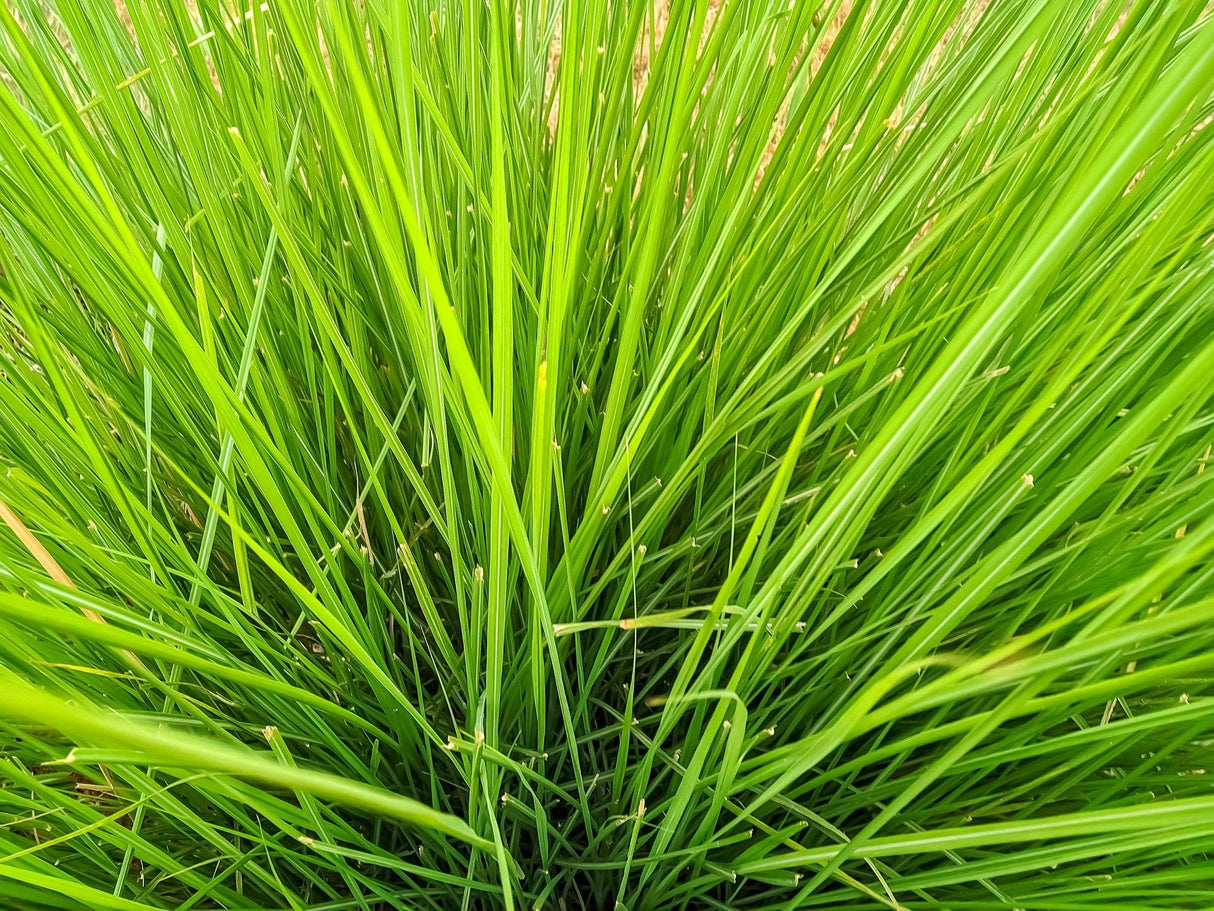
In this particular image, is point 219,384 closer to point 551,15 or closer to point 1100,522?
point 1100,522

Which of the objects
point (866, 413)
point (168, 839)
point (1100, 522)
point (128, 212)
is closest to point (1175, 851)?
point (1100, 522)

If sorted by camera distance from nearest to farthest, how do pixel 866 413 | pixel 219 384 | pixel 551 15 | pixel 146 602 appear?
pixel 219 384
pixel 146 602
pixel 866 413
pixel 551 15

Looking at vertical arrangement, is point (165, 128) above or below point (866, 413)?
above

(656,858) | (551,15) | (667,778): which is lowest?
(667,778)

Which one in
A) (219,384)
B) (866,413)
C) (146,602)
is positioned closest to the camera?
(219,384)

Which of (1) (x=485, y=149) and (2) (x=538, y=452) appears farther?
(1) (x=485, y=149)

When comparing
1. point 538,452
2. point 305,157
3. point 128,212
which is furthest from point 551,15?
point 538,452
